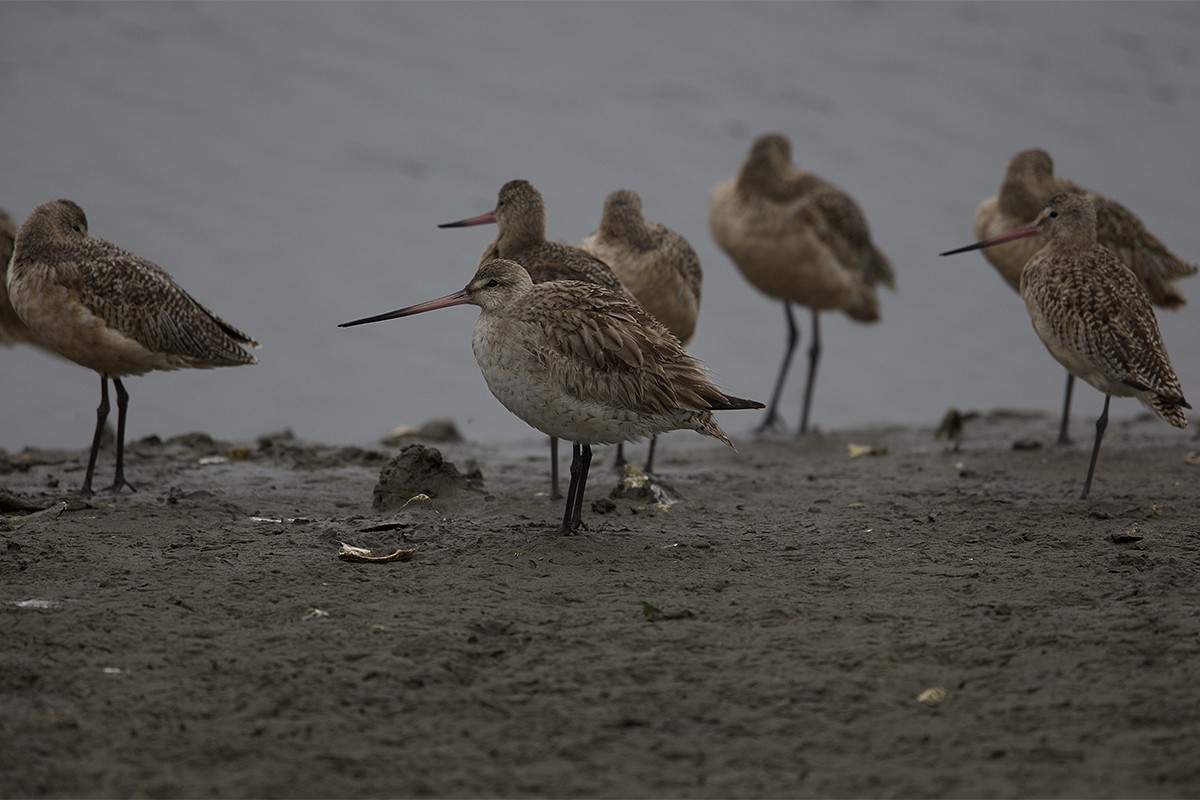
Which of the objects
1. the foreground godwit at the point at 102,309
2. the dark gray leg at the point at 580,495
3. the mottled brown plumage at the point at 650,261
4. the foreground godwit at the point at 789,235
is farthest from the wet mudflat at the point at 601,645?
the foreground godwit at the point at 789,235

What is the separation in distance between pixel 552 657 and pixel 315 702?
30.5 inches

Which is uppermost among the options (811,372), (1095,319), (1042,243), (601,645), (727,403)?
(1042,243)

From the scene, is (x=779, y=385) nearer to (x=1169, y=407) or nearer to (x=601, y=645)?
(x=1169, y=407)

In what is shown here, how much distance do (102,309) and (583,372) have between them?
102 inches

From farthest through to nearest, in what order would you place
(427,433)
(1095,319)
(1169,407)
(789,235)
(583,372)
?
1. (789,235)
2. (427,433)
3. (1095,319)
4. (1169,407)
5. (583,372)

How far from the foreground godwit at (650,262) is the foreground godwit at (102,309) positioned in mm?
2206

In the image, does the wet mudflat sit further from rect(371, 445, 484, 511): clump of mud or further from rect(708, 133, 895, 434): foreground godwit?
rect(708, 133, 895, 434): foreground godwit

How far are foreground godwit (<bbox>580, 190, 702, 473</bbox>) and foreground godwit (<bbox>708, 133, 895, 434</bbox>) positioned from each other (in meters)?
2.27

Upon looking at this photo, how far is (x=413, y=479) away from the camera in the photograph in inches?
269

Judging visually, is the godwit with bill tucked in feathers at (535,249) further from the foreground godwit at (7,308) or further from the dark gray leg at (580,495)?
the foreground godwit at (7,308)

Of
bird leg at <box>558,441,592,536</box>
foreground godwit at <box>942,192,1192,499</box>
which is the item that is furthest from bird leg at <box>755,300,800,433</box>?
bird leg at <box>558,441,592,536</box>

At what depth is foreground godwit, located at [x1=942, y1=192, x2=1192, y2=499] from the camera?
702 centimetres

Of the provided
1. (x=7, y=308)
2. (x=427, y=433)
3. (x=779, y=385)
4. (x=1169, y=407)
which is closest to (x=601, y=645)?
(x=1169, y=407)

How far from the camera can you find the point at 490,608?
507 cm
